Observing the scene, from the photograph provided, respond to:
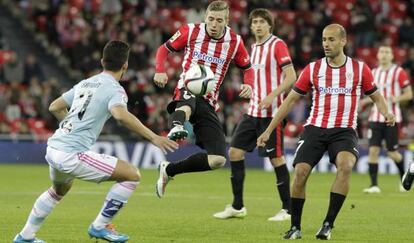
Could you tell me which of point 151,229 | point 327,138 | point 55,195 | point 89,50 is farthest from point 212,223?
point 89,50

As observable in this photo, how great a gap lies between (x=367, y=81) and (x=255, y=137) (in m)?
2.72

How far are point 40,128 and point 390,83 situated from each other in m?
11.0

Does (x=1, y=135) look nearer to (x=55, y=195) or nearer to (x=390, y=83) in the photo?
(x=390, y=83)

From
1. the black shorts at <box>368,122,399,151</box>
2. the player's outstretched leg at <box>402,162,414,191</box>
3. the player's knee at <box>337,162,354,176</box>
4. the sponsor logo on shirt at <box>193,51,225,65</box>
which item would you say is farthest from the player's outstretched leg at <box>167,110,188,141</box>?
the black shorts at <box>368,122,399,151</box>

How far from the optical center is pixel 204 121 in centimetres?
1122

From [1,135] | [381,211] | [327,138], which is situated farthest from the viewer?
[1,135]

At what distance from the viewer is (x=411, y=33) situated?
28.4m

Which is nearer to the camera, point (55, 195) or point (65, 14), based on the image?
point (55, 195)

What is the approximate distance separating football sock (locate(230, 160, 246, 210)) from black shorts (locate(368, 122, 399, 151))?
5149 mm

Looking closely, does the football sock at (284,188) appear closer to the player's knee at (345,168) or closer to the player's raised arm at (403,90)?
the player's knee at (345,168)

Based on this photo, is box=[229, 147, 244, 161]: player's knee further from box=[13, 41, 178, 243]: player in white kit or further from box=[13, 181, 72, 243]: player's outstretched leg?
box=[13, 181, 72, 243]: player's outstretched leg

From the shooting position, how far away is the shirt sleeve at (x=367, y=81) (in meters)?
10.2

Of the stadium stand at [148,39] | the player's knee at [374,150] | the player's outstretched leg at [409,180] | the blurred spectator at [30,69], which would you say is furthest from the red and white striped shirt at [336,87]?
the blurred spectator at [30,69]

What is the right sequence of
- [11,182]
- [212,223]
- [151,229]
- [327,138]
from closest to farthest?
1. [327,138]
2. [151,229]
3. [212,223]
4. [11,182]
